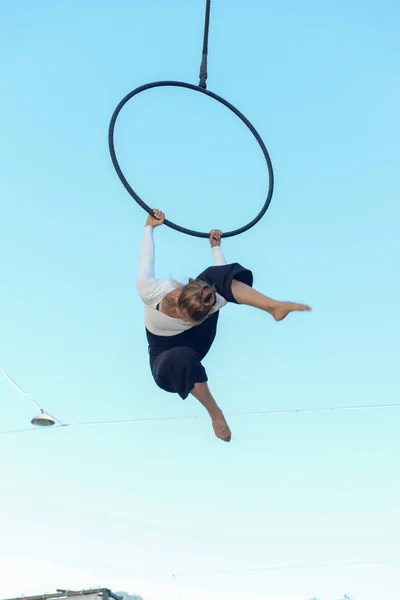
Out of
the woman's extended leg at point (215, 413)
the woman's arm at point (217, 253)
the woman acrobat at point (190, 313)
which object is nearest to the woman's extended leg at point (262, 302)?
the woman acrobat at point (190, 313)

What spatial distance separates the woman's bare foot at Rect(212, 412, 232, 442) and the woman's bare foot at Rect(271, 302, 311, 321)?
0.99 metres

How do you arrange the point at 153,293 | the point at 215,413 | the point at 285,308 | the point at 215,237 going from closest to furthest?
the point at 285,308 → the point at 153,293 → the point at 215,413 → the point at 215,237

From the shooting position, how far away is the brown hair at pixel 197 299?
639 centimetres

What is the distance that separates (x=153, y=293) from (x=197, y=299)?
0.37m

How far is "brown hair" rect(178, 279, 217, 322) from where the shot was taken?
6.39 m

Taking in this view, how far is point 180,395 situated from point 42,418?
5.22m

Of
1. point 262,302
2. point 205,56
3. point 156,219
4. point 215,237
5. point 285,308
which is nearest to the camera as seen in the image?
point 285,308

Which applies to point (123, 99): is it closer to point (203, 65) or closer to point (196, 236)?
point (203, 65)

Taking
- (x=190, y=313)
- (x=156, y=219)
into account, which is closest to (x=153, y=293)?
(x=190, y=313)

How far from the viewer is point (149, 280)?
6586mm

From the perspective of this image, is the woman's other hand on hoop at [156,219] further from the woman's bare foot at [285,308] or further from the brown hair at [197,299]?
the woman's bare foot at [285,308]

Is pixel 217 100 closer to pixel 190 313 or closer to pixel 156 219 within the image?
pixel 156 219

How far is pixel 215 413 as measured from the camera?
691 centimetres

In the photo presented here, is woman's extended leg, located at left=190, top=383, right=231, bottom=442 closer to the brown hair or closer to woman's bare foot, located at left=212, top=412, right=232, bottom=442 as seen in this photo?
woman's bare foot, located at left=212, top=412, right=232, bottom=442
